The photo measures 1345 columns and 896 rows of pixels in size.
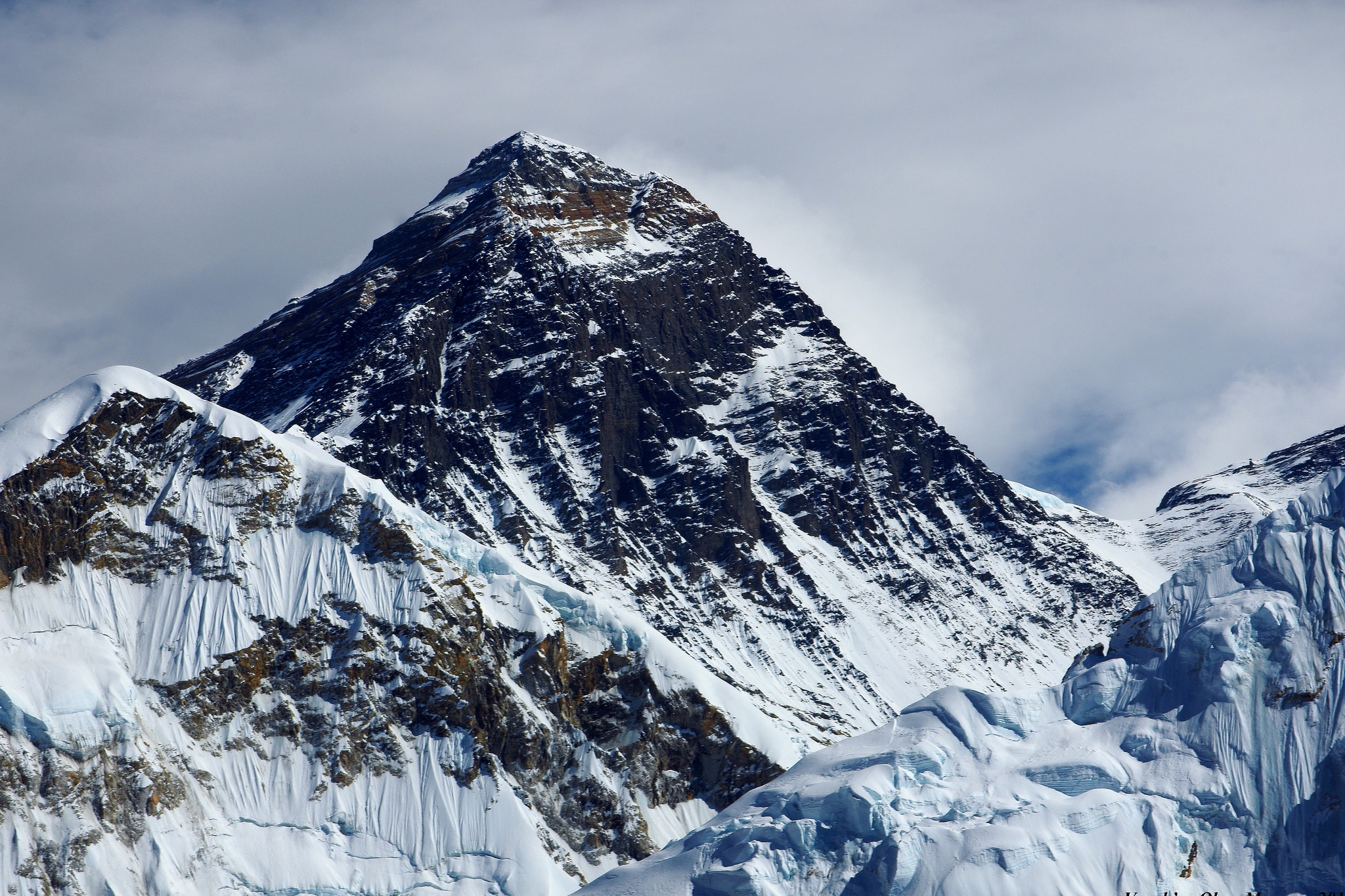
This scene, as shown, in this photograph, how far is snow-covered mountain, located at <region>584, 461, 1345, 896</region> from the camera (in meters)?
116

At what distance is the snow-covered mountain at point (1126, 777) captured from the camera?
116125 millimetres

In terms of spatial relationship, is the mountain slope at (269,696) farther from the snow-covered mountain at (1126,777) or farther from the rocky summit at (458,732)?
the snow-covered mountain at (1126,777)

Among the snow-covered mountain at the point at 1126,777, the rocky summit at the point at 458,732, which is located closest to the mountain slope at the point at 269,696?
the rocky summit at the point at 458,732

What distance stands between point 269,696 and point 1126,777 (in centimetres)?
8933

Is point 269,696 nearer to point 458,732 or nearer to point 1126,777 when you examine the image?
point 458,732

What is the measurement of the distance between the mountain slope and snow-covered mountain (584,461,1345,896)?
52.7 m

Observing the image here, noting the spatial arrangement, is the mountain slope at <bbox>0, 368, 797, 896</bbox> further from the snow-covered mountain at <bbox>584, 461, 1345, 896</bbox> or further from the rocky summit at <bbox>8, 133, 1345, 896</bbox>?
the snow-covered mountain at <bbox>584, 461, 1345, 896</bbox>

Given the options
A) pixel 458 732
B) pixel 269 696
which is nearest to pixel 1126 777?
pixel 458 732

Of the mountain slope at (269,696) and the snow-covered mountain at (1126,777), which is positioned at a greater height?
the mountain slope at (269,696)

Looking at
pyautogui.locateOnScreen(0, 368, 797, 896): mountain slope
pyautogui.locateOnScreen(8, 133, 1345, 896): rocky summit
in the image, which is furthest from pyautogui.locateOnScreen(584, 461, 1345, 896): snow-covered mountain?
pyautogui.locateOnScreen(0, 368, 797, 896): mountain slope

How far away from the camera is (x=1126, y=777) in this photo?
120m

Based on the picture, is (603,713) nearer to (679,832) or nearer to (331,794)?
(679,832)

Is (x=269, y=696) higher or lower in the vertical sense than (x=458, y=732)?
higher

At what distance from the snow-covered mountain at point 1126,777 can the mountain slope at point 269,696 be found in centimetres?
5273
